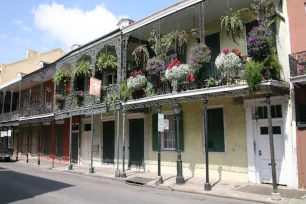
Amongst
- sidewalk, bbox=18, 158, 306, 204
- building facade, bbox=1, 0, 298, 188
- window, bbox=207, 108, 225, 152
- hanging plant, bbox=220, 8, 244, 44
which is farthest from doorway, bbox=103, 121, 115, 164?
hanging plant, bbox=220, 8, 244, 44

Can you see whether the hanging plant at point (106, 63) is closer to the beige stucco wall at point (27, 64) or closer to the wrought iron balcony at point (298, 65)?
the wrought iron balcony at point (298, 65)

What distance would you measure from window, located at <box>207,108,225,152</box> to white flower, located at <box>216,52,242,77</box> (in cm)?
240

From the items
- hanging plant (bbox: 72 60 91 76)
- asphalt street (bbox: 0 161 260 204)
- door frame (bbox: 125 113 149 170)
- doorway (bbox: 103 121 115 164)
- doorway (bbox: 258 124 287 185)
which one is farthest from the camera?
→ doorway (bbox: 103 121 115 164)

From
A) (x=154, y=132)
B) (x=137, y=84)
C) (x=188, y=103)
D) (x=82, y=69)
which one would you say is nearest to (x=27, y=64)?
(x=82, y=69)

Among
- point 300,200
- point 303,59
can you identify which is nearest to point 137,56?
point 303,59

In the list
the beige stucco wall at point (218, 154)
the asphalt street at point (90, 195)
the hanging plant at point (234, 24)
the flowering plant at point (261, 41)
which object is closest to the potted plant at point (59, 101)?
the asphalt street at point (90, 195)

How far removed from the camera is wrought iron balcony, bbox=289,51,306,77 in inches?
325

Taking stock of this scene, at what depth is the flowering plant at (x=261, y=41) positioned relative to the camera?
8047 mm

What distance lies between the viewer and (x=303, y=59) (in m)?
8.37

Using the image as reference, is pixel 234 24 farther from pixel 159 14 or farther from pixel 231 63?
pixel 159 14

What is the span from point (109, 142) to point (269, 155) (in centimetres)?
911

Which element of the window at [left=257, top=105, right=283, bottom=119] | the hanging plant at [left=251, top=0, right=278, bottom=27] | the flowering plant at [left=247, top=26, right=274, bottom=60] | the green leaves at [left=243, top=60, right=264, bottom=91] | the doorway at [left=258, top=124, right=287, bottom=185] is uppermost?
the hanging plant at [left=251, top=0, right=278, bottom=27]

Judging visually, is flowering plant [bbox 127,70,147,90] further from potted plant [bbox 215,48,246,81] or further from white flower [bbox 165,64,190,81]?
potted plant [bbox 215,48,246,81]

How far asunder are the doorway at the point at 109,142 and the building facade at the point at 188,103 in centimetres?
6
